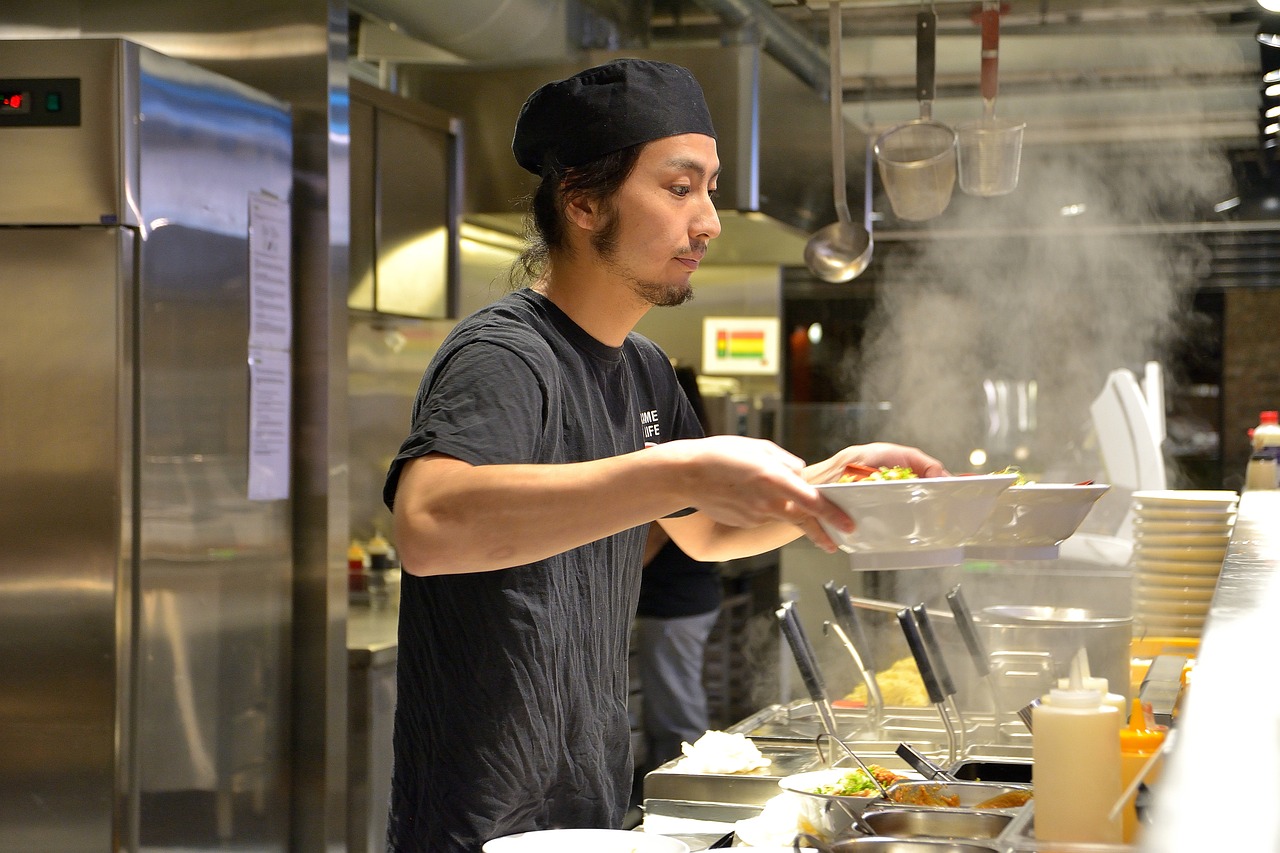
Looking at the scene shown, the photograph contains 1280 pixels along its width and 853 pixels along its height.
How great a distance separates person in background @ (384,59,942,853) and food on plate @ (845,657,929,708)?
128 cm

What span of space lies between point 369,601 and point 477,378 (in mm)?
3194

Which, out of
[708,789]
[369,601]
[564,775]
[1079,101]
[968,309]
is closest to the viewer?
[564,775]

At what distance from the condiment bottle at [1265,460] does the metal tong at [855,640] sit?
3.44 ft

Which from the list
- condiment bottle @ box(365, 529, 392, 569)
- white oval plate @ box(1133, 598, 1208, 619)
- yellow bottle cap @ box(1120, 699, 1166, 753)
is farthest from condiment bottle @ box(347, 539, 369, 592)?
yellow bottle cap @ box(1120, 699, 1166, 753)

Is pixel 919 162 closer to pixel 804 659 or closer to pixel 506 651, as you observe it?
pixel 804 659

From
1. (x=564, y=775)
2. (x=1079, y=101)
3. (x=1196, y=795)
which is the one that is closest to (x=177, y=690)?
(x=564, y=775)

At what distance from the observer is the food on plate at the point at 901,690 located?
2.98 meters

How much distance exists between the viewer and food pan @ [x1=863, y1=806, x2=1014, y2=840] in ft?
4.87

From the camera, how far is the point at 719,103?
4293 millimetres

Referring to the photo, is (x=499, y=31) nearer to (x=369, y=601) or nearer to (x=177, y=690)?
(x=369, y=601)

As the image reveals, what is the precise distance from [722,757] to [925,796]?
515mm

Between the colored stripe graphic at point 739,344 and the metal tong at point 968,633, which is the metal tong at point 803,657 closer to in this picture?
the metal tong at point 968,633

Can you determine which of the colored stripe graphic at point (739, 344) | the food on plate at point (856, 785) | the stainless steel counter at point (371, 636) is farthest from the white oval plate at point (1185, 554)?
the colored stripe graphic at point (739, 344)

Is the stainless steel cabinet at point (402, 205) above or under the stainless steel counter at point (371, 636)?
above
